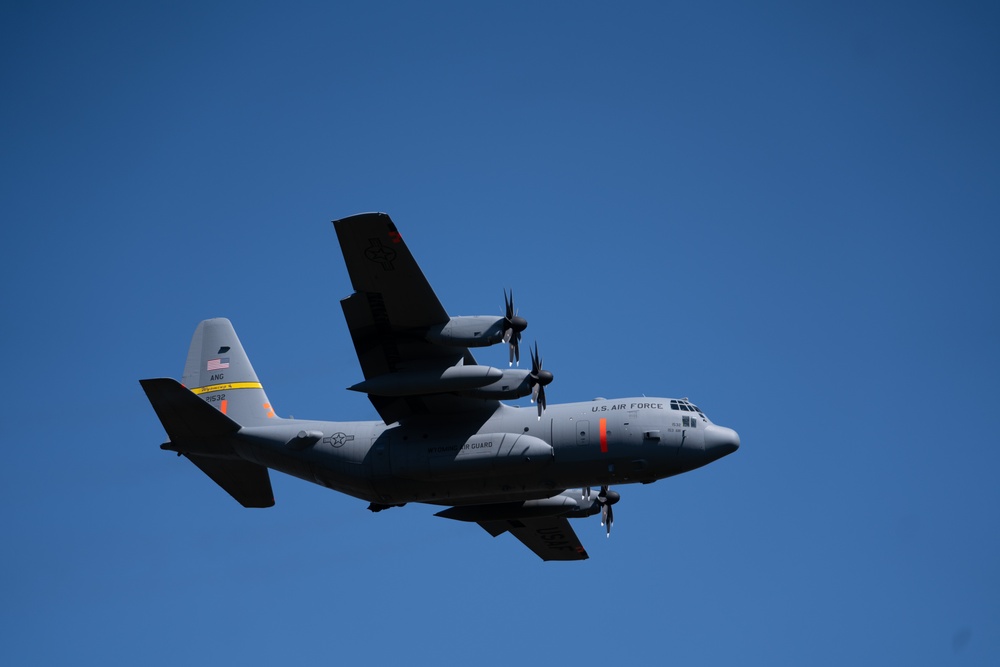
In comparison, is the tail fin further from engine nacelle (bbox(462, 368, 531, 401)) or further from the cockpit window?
the cockpit window

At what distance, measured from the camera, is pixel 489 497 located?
30.8 metres

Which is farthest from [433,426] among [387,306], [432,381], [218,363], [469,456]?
[218,363]

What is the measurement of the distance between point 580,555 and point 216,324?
13.3 m

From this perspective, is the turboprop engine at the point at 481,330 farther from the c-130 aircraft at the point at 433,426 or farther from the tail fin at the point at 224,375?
the tail fin at the point at 224,375

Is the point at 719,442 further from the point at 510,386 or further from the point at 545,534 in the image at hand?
the point at 545,534

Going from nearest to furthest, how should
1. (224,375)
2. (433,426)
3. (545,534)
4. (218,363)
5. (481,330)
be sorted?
(481,330) < (433,426) < (224,375) < (218,363) < (545,534)

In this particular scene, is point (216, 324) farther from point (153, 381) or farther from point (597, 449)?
point (597, 449)

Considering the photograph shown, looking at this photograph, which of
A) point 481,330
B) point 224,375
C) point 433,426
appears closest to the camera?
point 481,330

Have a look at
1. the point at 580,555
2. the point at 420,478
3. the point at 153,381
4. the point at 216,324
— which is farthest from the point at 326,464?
the point at 580,555

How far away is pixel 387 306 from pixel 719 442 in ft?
29.3

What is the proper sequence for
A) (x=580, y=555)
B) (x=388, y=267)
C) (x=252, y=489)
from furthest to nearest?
(x=580, y=555), (x=252, y=489), (x=388, y=267)

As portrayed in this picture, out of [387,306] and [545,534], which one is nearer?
[387,306]

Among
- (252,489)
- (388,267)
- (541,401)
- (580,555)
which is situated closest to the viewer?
(388,267)

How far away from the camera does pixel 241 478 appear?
32562 millimetres
